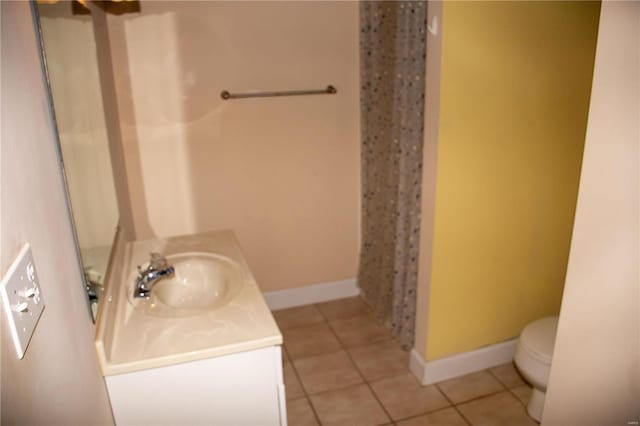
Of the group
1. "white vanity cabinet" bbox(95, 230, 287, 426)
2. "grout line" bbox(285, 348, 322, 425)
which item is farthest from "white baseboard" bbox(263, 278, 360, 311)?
"white vanity cabinet" bbox(95, 230, 287, 426)

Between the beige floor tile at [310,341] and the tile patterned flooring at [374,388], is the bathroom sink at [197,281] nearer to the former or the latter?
the tile patterned flooring at [374,388]

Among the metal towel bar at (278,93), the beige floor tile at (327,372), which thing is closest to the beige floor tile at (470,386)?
the beige floor tile at (327,372)

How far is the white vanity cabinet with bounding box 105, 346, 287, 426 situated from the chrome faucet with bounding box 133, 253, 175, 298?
39 centimetres

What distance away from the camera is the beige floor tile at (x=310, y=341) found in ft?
8.75

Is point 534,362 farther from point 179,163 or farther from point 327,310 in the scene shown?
point 179,163

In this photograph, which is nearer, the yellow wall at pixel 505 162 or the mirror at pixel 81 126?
the mirror at pixel 81 126

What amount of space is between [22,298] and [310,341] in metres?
2.18

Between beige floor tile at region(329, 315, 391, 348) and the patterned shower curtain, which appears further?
beige floor tile at region(329, 315, 391, 348)

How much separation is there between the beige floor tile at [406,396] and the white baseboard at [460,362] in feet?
0.16

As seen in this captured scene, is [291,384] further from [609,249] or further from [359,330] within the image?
[609,249]

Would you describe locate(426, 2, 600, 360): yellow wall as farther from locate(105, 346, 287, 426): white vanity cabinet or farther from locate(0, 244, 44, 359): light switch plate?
locate(0, 244, 44, 359): light switch plate

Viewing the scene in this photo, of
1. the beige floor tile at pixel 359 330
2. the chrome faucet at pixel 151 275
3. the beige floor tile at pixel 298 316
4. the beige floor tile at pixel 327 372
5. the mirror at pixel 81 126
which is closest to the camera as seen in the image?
the mirror at pixel 81 126

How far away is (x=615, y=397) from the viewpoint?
100 cm

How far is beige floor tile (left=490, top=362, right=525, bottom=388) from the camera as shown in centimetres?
236
